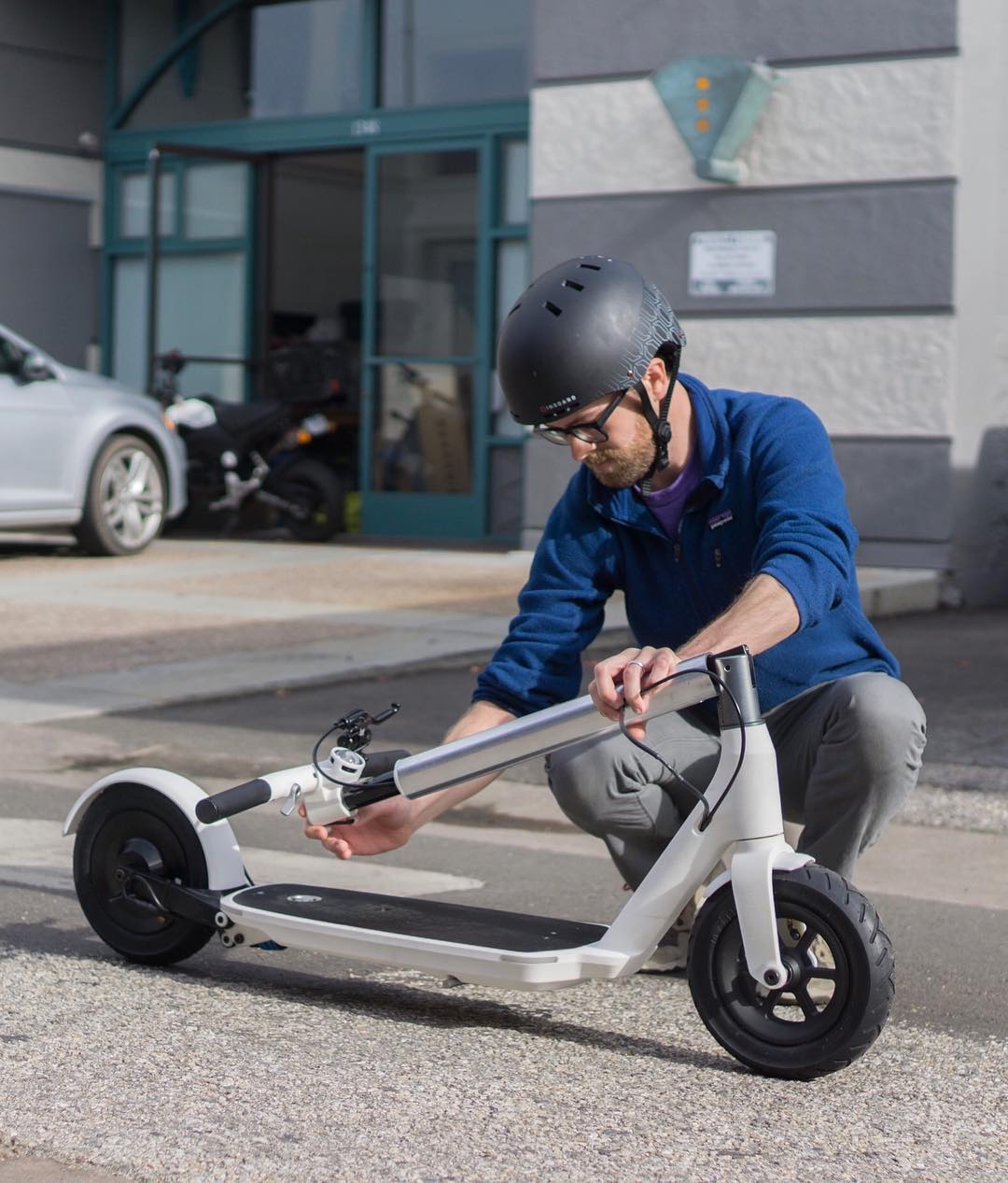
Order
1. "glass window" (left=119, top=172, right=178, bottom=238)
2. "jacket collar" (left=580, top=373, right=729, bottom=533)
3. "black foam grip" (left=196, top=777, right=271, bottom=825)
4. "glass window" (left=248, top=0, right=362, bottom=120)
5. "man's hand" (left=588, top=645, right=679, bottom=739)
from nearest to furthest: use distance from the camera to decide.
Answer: "man's hand" (left=588, top=645, right=679, bottom=739)
"black foam grip" (left=196, top=777, right=271, bottom=825)
"jacket collar" (left=580, top=373, right=729, bottom=533)
"glass window" (left=248, top=0, right=362, bottom=120)
"glass window" (left=119, top=172, right=178, bottom=238)

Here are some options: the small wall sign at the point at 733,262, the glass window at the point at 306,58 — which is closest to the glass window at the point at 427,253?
the glass window at the point at 306,58

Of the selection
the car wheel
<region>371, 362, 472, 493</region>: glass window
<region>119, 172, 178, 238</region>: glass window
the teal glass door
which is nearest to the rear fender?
the car wheel

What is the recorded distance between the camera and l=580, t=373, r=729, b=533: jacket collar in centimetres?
377

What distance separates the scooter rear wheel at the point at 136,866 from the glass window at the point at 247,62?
12.2 meters

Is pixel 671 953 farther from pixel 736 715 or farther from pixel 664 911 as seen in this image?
pixel 736 715

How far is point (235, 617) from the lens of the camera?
9.86m

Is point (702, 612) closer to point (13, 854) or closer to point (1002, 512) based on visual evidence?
point (13, 854)

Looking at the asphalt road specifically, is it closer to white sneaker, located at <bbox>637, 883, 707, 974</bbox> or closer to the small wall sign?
white sneaker, located at <bbox>637, 883, 707, 974</bbox>

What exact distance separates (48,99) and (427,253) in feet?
12.7

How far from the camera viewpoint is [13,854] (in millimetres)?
5180

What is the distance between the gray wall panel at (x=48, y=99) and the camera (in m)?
16.4

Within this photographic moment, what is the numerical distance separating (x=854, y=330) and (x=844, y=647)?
7931 millimetres

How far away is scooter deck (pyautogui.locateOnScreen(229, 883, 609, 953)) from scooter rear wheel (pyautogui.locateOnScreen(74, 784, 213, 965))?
0.51 feet

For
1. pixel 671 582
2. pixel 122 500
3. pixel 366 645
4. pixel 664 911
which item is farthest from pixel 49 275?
pixel 664 911
